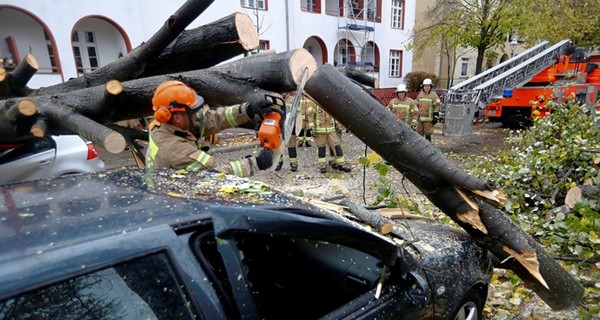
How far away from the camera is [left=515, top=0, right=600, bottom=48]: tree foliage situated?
534 inches

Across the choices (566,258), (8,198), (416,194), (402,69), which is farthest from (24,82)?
(402,69)

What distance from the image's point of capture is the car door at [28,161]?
4.29m

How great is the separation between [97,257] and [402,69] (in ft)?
74.8

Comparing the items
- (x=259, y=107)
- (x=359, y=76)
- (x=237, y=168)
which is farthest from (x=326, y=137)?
(x=237, y=168)

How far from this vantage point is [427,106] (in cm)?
880

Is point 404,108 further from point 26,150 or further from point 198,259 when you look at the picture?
point 198,259

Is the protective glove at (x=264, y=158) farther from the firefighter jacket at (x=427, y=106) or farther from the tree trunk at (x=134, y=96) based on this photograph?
the firefighter jacket at (x=427, y=106)

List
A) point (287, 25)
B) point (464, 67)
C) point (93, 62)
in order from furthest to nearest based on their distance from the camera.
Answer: point (464, 67), point (287, 25), point (93, 62)

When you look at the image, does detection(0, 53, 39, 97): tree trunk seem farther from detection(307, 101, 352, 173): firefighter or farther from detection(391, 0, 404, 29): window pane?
detection(391, 0, 404, 29): window pane

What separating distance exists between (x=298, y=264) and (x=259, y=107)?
144 cm

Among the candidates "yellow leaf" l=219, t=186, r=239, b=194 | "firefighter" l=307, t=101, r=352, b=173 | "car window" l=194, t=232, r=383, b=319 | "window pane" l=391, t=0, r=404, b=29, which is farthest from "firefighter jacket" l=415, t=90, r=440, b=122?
"window pane" l=391, t=0, r=404, b=29

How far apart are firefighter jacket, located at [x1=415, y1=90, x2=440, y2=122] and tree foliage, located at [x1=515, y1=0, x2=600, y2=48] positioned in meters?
8.04

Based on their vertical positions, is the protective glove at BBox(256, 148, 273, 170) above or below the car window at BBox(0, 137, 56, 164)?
above

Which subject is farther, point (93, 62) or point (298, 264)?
point (93, 62)
